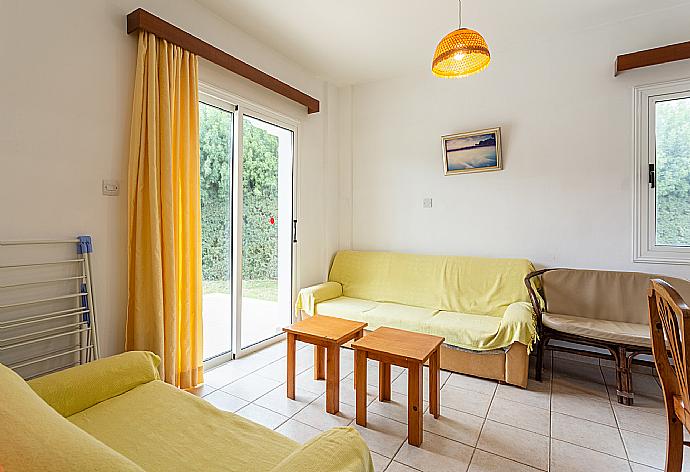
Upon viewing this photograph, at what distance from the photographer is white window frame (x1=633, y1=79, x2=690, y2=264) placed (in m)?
2.84

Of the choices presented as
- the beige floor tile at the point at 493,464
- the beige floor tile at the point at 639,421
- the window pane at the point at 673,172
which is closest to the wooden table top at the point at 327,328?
the beige floor tile at the point at 493,464

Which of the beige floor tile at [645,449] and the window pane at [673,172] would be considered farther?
the window pane at [673,172]

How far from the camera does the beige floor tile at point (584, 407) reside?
2.21m

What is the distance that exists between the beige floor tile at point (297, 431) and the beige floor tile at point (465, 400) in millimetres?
918

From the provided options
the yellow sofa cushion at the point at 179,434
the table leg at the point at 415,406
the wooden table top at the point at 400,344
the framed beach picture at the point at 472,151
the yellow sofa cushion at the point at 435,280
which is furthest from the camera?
the framed beach picture at the point at 472,151

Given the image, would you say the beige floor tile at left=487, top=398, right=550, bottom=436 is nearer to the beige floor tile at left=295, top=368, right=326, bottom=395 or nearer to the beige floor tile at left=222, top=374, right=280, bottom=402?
the beige floor tile at left=295, top=368, right=326, bottom=395

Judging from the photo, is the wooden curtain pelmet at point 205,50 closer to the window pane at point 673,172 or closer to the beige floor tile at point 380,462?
the beige floor tile at point 380,462

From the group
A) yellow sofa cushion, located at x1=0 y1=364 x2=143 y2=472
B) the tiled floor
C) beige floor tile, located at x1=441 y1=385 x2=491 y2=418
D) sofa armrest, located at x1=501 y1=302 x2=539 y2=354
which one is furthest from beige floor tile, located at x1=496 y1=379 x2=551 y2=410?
yellow sofa cushion, located at x1=0 y1=364 x2=143 y2=472

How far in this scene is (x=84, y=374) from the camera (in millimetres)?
1520

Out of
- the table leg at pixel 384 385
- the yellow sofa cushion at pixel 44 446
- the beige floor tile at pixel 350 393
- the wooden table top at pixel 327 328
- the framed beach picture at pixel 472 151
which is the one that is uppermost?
the framed beach picture at pixel 472 151

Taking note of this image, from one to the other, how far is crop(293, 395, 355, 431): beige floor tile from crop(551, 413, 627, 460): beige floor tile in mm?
1212

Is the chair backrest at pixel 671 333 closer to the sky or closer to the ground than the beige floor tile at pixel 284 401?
closer to the sky

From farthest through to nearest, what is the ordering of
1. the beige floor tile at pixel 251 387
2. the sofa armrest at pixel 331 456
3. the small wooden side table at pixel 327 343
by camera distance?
the beige floor tile at pixel 251 387, the small wooden side table at pixel 327 343, the sofa armrest at pixel 331 456

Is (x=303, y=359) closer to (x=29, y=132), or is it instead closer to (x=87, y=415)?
(x=87, y=415)
